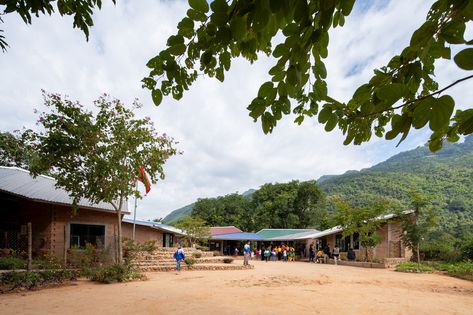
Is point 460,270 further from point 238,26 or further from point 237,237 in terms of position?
point 237,237

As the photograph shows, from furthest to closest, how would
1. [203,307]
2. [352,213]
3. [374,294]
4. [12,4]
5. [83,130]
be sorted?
[352,213] → [83,130] → [374,294] → [203,307] → [12,4]

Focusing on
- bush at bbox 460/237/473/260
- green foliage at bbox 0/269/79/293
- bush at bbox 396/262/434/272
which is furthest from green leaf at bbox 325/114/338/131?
bush at bbox 460/237/473/260

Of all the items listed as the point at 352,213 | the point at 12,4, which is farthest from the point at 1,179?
the point at 352,213

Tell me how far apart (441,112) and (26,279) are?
40.1 feet

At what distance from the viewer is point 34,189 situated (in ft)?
49.1

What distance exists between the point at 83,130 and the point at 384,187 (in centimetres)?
4632

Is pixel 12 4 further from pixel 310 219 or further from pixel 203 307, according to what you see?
pixel 310 219

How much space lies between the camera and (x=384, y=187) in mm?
48500

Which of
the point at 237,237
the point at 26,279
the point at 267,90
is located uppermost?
the point at 267,90

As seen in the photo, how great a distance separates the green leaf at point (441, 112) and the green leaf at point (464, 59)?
0.40 feet

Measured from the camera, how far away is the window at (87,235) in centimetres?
1537

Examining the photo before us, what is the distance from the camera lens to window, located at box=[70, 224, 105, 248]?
15366 mm

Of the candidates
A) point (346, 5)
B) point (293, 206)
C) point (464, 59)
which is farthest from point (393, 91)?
point (293, 206)

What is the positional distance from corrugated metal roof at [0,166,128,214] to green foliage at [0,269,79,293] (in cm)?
302
